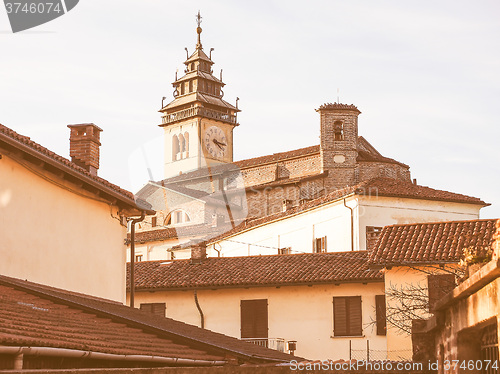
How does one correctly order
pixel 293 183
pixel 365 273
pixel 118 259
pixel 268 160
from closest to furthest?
pixel 118 259 → pixel 365 273 → pixel 293 183 → pixel 268 160

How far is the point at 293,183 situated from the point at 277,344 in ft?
96.0

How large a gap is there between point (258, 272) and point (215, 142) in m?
56.4

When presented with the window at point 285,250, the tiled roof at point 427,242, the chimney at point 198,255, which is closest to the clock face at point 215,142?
the window at point 285,250

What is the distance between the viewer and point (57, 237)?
62.9ft

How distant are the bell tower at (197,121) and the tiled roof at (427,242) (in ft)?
189

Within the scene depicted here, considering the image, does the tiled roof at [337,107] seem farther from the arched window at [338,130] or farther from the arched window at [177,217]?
the arched window at [177,217]

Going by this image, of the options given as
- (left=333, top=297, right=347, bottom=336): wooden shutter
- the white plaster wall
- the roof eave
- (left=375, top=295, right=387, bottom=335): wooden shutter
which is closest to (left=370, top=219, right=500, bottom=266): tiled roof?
(left=375, top=295, right=387, bottom=335): wooden shutter

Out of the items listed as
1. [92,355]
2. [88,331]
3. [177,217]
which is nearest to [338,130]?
[177,217]

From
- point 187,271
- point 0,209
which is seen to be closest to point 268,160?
point 187,271

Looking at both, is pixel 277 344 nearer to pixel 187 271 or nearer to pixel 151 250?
pixel 187 271

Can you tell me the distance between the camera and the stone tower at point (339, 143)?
57.0 m

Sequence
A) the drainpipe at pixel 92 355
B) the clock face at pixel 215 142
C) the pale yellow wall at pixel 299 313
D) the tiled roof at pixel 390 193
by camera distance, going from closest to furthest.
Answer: the drainpipe at pixel 92 355, the pale yellow wall at pixel 299 313, the tiled roof at pixel 390 193, the clock face at pixel 215 142

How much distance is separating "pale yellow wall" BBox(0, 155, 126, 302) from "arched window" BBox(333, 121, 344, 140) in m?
36.3

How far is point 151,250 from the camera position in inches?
2470
